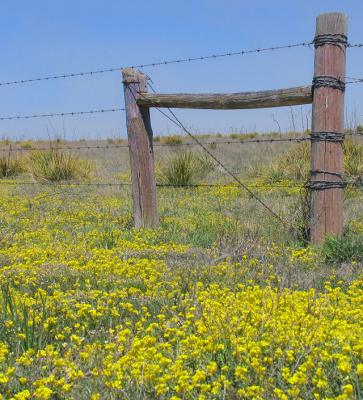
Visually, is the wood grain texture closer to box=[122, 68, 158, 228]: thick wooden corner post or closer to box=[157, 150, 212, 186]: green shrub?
box=[122, 68, 158, 228]: thick wooden corner post

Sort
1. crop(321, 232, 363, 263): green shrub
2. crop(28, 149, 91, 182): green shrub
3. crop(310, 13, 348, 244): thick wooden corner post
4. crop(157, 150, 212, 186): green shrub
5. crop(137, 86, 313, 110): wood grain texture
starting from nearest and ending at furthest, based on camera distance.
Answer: crop(321, 232, 363, 263): green shrub
crop(310, 13, 348, 244): thick wooden corner post
crop(137, 86, 313, 110): wood grain texture
crop(157, 150, 212, 186): green shrub
crop(28, 149, 91, 182): green shrub

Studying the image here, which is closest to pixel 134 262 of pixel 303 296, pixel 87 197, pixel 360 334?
pixel 303 296

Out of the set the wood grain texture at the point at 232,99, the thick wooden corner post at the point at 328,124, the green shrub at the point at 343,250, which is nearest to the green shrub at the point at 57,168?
the wood grain texture at the point at 232,99

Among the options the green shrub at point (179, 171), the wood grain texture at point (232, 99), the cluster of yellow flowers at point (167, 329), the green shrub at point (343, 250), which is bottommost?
the cluster of yellow flowers at point (167, 329)

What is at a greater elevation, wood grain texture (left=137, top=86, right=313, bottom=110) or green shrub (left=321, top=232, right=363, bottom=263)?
wood grain texture (left=137, top=86, right=313, bottom=110)

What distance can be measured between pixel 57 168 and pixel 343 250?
10057 mm

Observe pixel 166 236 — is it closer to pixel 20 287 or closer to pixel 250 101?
pixel 250 101

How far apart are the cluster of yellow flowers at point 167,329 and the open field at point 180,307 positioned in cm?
1

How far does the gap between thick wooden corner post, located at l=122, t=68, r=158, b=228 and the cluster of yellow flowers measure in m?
1.39

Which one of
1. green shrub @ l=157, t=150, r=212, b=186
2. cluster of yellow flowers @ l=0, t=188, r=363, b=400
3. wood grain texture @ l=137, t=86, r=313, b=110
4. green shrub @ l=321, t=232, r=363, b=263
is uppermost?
wood grain texture @ l=137, t=86, r=313, b=110

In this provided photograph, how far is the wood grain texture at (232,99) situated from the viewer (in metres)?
6.53

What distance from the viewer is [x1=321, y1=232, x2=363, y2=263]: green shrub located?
19.2 ft

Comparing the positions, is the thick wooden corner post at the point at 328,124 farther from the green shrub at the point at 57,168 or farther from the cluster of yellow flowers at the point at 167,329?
the green shrub at the point at 57,168

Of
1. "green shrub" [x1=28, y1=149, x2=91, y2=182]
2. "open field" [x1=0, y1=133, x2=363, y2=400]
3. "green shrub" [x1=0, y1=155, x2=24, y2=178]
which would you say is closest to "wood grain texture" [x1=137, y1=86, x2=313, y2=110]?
"open field" [x1=0, y1=133, x2=363, y2=400]
